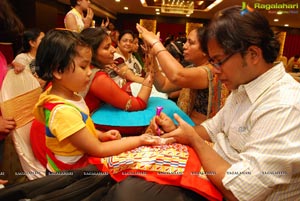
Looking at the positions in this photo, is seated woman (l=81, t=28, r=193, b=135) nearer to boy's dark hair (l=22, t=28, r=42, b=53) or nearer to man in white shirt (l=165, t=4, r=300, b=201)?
man in white shirt (l=165, t=4, r=300, b=201)

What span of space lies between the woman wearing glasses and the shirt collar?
1.94 feet

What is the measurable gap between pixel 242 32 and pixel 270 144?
404 mm

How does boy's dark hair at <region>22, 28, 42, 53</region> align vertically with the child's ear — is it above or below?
above

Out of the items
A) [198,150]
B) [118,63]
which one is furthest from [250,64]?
[118,63]

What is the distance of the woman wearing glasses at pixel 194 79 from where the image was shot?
1577mm

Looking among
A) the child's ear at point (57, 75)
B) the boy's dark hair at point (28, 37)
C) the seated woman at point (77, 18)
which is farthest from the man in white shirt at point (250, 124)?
the boy's dark hair at point (28, 37)

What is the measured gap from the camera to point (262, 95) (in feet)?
3.15

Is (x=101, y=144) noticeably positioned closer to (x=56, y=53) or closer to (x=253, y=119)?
(x=56, y=53)

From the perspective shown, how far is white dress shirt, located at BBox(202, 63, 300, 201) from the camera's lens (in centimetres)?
83

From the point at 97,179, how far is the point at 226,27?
2.39 feet

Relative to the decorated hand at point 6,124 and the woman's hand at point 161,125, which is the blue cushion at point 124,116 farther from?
the decorated hand at point 6,124

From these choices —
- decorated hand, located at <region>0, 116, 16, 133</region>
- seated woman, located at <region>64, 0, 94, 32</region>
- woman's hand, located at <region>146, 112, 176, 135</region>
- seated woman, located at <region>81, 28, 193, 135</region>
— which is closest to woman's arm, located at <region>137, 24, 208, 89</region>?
seated woman, located at <region>81, 28, 193, 135</region>

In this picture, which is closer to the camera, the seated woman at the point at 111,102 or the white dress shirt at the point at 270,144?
the white dress shirt at the point at 270,144

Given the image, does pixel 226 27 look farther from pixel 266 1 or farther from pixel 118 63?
pixel 266 1
